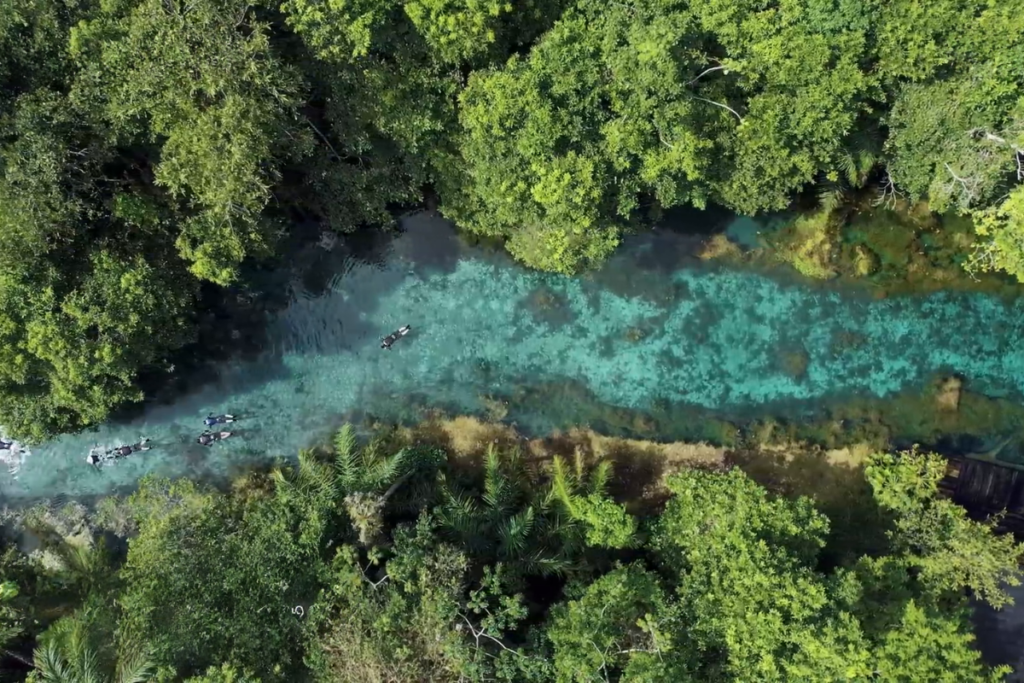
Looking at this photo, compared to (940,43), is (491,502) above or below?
below

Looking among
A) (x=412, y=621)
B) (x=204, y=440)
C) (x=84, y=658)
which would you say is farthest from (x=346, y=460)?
(x=84, y=658)

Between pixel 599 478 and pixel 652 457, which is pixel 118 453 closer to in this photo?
pixel 599 478

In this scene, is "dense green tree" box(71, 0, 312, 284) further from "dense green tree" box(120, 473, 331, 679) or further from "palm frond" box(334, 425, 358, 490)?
"dense green tree" box(120, 473, 331, 679)

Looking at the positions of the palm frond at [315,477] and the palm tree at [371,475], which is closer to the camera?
the palm tree at [371,475]

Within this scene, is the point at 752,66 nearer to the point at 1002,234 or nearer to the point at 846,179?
the point at 846,179

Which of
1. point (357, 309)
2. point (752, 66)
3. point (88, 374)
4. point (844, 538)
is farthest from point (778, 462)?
point (88, 374)

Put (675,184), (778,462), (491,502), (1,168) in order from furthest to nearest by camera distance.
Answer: (778,462) < (491,502) < (675,184) < (1,168)

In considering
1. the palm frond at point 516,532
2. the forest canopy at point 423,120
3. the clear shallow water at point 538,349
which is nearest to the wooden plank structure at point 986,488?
the clear shallow water at point 538,349

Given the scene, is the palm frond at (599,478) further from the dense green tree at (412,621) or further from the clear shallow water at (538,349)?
the dense green tree at (412,621)
